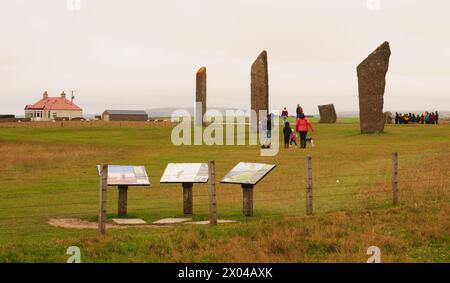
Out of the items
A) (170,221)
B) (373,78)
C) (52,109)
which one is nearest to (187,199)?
(170,221)

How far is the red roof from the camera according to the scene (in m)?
115

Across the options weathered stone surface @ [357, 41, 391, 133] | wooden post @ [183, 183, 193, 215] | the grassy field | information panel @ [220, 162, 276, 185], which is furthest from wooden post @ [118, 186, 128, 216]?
weathered stone surface @ [357, 41, 391, 133]

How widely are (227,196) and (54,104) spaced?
4076 inches

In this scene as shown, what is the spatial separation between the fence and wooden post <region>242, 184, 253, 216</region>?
0.10 ft

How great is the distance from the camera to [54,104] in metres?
116

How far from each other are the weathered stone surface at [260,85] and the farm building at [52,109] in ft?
256

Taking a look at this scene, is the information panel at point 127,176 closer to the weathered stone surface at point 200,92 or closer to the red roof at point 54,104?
the weathered stone surface at point 200,92

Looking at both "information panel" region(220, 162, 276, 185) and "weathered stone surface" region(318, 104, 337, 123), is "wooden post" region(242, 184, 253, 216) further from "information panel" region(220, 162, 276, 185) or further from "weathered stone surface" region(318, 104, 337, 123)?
"weathered stone surface" region(318, 104, 337, 123)

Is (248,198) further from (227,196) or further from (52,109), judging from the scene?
(52,109)

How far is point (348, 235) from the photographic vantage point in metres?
11.3

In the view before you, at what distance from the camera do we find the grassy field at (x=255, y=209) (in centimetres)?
1045
